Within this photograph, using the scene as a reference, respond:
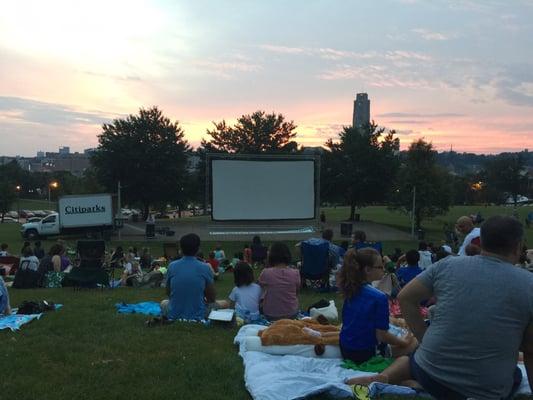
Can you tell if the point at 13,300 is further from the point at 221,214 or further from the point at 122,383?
the point at 221,214

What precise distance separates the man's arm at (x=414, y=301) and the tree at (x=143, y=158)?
3655cm

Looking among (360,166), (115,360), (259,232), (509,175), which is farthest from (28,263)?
(509,175)

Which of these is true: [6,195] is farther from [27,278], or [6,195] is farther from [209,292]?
[209,292]

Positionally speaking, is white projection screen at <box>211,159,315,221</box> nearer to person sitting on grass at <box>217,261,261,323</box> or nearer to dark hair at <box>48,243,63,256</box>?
dark hair at <box>48,243,63,256</box>

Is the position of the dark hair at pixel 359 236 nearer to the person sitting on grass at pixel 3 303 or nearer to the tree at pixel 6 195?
the person sitting on grass at pixel 3 303

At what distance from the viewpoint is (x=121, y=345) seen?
4828 millimetres

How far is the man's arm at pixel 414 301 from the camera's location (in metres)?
2.72

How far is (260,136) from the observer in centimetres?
4472

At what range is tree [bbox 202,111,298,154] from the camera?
44562 millimetres

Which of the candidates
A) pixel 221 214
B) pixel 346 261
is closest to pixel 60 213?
pixel 221 214

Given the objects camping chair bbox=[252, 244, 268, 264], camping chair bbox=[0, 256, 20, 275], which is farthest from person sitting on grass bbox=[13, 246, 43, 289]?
camping chair bbox=[252, 244, 268, 264]

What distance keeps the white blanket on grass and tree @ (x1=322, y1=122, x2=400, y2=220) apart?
113 ft

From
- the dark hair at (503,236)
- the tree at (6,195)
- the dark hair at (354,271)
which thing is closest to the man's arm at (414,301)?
the dark hair at (503,236)

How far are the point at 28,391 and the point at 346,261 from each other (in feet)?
8.07
